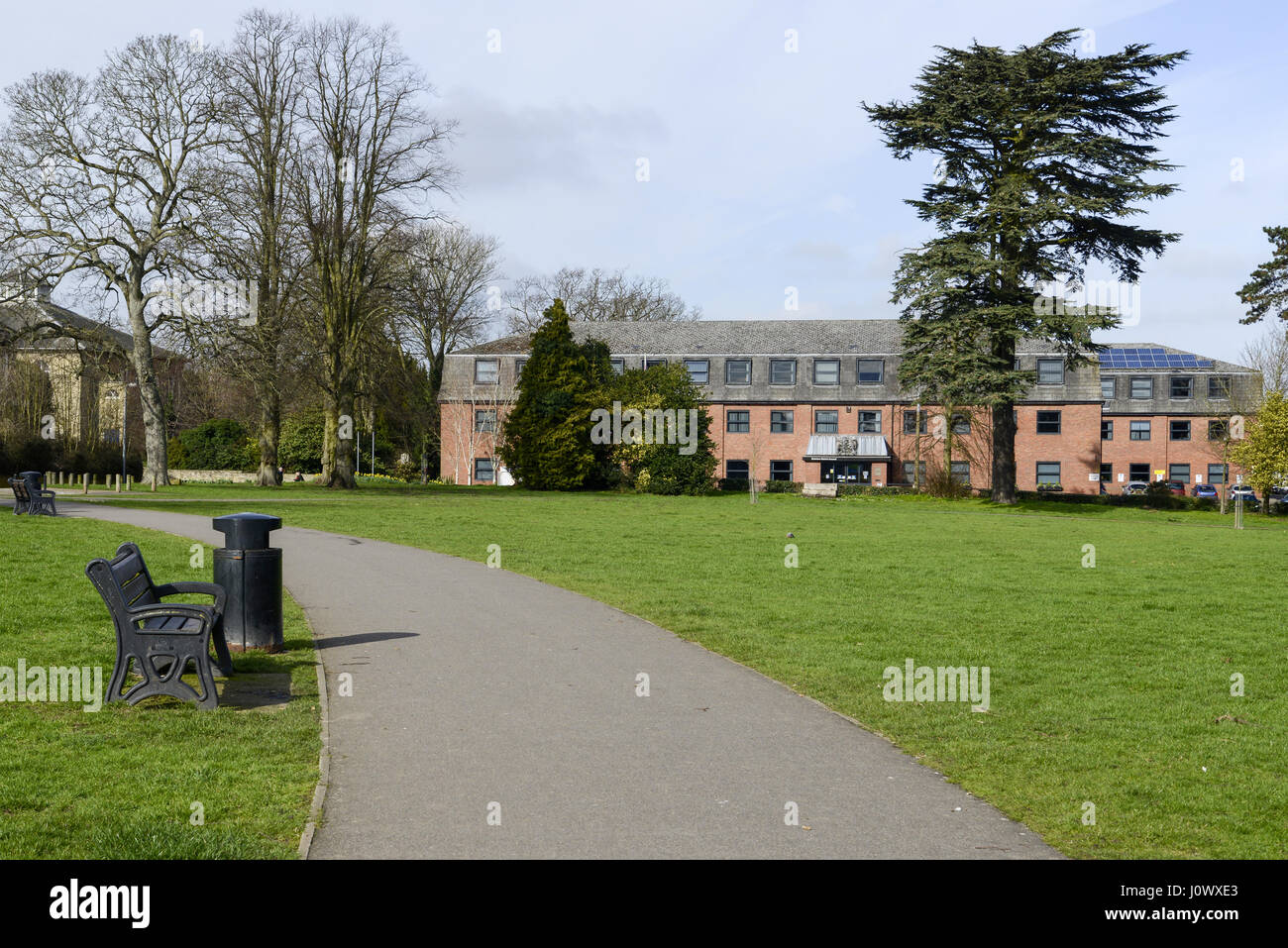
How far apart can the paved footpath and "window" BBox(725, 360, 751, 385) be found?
5650cm

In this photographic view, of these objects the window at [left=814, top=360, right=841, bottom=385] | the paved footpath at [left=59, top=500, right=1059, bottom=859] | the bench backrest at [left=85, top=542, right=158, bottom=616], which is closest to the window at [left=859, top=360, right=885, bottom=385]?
the window at [left=814, top=360, right=841, bottom=385]

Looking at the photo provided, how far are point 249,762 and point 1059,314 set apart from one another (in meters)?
37.3

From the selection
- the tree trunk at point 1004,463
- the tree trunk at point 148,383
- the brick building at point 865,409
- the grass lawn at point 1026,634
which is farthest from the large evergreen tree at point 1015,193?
the tree trunk at point 148,383

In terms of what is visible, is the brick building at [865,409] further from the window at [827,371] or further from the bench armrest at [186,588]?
the bench armrest at [186,588]

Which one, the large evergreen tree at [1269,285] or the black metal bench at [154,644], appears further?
the large evergreen tree at [1269,285]

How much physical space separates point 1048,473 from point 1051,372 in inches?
235

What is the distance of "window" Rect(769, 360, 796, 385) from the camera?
6669 cm

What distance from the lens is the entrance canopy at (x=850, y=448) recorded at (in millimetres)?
63875

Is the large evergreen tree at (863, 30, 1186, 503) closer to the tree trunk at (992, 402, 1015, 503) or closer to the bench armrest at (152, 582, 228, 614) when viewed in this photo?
the tree trunk at (992, 402, 1015, 503)

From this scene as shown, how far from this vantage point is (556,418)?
52.2 meters

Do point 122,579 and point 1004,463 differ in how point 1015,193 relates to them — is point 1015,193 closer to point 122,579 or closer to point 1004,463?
point 1004,463

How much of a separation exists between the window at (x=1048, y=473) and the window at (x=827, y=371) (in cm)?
1297
